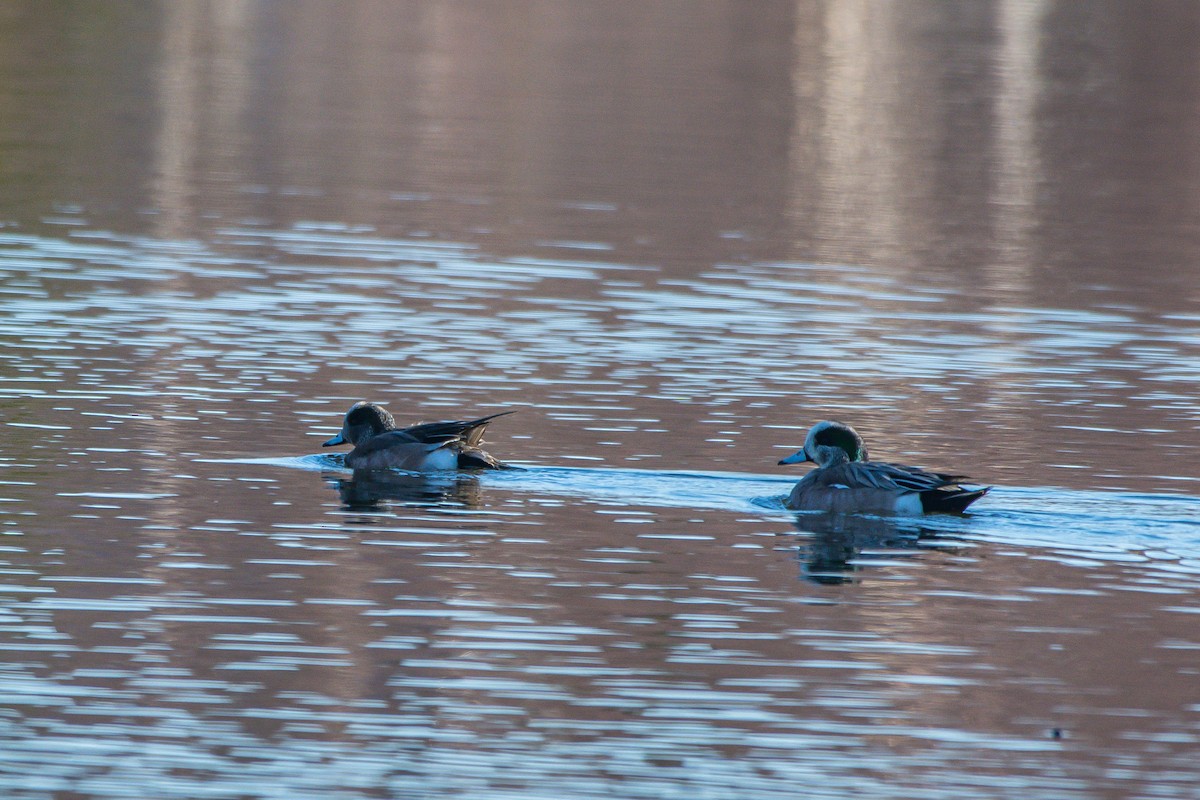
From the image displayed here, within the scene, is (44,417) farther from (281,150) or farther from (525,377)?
(281,150)

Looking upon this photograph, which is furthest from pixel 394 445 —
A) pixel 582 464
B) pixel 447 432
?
pixel 582 464

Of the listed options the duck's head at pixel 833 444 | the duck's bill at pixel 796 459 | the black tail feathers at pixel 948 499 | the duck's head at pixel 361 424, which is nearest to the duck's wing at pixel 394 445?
the duck's head at pixel 361 424

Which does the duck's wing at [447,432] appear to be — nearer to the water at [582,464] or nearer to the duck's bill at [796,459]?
the water at [582,464]

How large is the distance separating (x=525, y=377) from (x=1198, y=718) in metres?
9.64

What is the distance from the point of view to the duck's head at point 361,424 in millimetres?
15891

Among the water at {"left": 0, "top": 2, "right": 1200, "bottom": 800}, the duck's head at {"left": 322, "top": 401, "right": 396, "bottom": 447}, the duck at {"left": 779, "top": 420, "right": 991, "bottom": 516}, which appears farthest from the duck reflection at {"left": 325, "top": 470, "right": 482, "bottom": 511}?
the duck at {"left": 779, "top": 420, "right": 991, "bottom": 516}

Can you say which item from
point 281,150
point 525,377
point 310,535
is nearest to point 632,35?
point 281,150

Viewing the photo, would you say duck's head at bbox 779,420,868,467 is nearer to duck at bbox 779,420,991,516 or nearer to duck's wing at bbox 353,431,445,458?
duck at bbox 779,420,991,516

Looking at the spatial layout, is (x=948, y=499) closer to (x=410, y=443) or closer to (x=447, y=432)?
(x=447, y=432)

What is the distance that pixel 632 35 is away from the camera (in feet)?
215

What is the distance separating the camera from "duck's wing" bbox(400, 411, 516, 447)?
15312 mm

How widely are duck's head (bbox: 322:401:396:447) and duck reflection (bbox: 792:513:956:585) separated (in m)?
3.36

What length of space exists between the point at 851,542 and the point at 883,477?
61cm

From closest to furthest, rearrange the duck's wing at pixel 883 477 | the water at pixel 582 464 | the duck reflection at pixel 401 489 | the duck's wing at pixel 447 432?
1. the water at pixel 582 464
2. the duck's wing at pixel 883 477
3. the duck reflection at pixel 401 489
4. the duck's wing at pixel 447 432
